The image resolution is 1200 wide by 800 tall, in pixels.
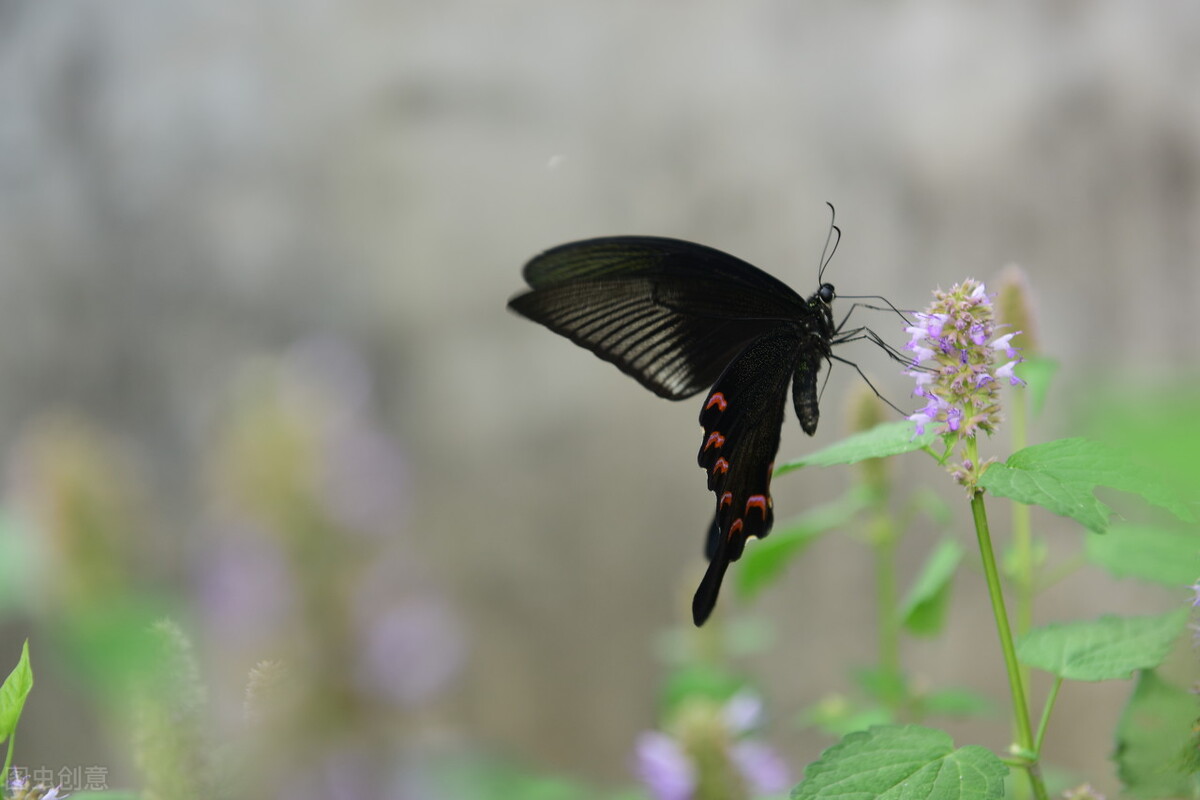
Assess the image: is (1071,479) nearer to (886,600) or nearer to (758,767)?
(758,767)

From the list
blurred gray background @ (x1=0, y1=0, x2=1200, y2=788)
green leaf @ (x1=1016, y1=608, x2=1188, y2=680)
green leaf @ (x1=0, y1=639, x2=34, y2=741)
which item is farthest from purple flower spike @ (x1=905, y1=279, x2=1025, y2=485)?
blurred gray background @ (x1=0, y1=0, x2=1200, y2=788)

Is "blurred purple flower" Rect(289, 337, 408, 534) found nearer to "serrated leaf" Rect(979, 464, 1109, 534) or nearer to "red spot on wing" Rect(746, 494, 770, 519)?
"serrated leaf" Rect(979, 464, 1109, 534)

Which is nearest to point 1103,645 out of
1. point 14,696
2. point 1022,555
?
point 1022,555

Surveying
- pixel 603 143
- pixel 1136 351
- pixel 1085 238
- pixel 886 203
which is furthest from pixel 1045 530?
pixel 603 143

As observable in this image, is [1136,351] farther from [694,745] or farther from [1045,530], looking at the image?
[694,745]

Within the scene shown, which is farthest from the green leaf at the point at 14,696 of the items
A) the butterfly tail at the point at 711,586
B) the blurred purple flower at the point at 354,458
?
the butterfly tail at the point at 711,586

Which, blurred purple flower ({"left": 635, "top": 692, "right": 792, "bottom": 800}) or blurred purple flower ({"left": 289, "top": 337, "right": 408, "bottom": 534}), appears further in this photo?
blurred purple flower ({"left": 635, "top": 692, "right": 792, "bottom": 800})
